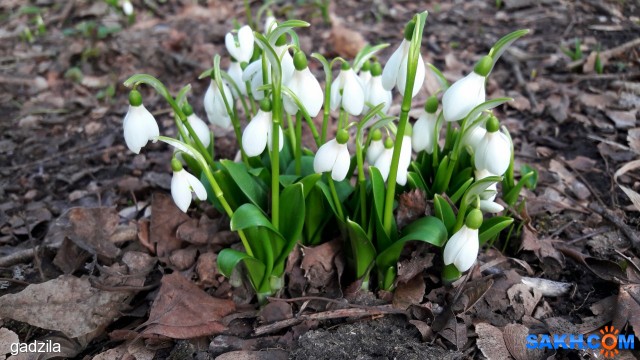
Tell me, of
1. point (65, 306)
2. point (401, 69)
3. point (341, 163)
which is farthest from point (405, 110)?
point (65, 306)

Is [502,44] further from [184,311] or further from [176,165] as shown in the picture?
[184,311]

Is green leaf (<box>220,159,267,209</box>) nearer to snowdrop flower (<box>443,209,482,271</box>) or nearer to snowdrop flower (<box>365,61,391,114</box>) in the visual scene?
snowdrop flower (<box>365,61,391,114</box>)

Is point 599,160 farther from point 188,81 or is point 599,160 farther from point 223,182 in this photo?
point 188,81

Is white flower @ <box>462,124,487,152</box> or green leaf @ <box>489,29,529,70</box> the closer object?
green leaf @ <box>489,29,529,70</box>

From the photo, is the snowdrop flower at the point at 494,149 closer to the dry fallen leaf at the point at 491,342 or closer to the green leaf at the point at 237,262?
the dry fallen leaf at the point at 491,342

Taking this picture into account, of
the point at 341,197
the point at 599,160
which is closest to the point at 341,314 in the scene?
the point at 341,197

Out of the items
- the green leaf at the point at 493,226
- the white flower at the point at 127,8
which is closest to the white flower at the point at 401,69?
the green leaf at the point at 493,226

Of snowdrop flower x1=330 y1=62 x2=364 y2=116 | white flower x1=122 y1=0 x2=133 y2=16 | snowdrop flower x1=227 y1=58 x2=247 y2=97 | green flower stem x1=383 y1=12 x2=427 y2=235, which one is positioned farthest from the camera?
Result: white flower x1=122 y1=0 x2=133 y2=16

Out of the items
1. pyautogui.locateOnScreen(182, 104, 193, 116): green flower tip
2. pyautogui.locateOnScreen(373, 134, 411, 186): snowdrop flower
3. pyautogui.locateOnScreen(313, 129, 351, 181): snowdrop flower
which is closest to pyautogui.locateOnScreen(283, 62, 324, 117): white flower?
pyautogui.locateOnScreen(313, 129, 351, 181): snowdrop flower
